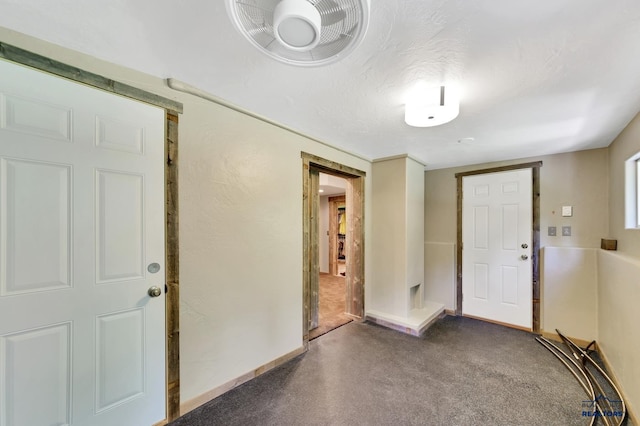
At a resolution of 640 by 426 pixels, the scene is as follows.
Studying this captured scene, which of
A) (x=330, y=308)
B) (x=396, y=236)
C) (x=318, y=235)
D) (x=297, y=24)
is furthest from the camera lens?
(x=330, y=308)

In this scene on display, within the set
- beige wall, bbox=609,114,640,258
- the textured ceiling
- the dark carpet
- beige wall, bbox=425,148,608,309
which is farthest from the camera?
the dark carpet

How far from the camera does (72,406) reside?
1.23m

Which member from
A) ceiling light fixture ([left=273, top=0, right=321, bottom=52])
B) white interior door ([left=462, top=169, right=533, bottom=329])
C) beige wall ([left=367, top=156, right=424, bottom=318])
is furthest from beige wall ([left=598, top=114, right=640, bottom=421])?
ceiling light fixture ([left=273, top=0, right=321, bottom=52])

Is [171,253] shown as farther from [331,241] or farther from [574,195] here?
[331,241]

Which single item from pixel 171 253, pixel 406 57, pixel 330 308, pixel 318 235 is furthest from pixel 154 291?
pixel 330 308

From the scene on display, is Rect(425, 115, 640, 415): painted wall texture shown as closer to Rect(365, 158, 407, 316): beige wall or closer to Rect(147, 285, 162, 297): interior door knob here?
Rect(365, 158, 407, 316): beige wall

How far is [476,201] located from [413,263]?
1.32m

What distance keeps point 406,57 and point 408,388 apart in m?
2.39

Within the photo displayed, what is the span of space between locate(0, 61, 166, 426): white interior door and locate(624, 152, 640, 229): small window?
3.87m

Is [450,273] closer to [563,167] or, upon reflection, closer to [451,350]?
[451,350]

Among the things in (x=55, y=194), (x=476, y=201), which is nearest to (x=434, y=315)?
(x=476, y=201)

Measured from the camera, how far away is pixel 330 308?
383 centimetres

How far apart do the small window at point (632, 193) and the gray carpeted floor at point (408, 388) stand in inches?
59.1

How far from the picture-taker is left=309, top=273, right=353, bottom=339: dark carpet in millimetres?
3111
